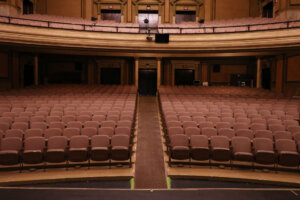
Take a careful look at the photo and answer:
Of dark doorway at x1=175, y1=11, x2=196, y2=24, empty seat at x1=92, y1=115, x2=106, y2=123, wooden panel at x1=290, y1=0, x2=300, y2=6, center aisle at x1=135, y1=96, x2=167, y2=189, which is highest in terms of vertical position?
dark doorway at x1=175, y1=11, x2=196, y2=24

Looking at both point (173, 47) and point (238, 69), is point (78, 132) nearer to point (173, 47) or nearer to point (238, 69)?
point (173, 47)

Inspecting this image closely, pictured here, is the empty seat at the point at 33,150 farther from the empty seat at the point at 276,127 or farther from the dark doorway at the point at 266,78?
the dark doorway at the point at 266,78

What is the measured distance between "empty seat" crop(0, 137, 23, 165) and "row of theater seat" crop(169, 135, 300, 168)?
2487 mm

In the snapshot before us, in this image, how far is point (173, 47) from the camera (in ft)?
33.2

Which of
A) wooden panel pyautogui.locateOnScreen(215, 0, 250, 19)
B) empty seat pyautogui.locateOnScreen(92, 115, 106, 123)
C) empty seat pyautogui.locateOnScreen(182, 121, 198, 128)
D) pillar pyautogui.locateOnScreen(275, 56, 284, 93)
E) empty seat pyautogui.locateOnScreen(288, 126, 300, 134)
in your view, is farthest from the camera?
wooden panel pyautogui.locateOnScreen(215, 0, 250, 19)

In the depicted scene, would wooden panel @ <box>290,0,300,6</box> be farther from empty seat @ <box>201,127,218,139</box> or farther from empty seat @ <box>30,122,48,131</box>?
empty seat @ <box>30,122,48,131</box>

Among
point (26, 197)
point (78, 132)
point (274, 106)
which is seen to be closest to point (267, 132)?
point (274, 106)

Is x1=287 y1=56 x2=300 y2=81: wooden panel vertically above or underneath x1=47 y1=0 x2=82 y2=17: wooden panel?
underneath

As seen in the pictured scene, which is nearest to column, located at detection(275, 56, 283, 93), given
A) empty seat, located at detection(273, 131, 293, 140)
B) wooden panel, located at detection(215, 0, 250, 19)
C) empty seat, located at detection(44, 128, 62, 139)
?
wooden panel, located at detection(215, 0, 250, 19)

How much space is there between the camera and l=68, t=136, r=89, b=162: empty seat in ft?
13.1

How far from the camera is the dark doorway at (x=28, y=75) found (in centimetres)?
1191

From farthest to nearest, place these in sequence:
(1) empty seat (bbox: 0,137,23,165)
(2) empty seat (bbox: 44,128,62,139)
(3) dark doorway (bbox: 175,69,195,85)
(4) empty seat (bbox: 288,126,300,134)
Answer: (3) dark doorway (bbox: 175,69,195,85) < (4) empty seat (bbox: 288,126,300,134) < (2) empty seat (bbox: 44,128,62,139) < (1) empty seat (bbox: 0,137,23,165)

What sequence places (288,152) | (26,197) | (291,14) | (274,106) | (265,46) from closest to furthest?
(26,197) → (288,152) → (274,106) → (265,46) → (291,14)

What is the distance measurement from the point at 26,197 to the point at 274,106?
6252 mm
